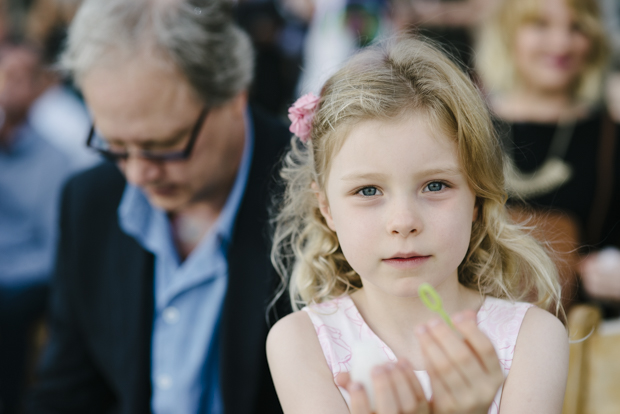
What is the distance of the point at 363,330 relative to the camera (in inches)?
48.5

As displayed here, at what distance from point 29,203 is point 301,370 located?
95.5 inches

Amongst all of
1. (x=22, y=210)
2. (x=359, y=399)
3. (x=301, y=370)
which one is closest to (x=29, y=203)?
(x=22, y=210)

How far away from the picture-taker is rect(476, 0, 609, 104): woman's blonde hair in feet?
7.89

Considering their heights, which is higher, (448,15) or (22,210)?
(448,15)

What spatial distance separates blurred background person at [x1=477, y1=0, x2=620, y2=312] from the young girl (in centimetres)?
107

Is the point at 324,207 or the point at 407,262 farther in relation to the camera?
the point at 324,207

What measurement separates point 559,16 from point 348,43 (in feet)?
3.72

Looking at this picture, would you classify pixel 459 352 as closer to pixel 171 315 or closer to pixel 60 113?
pixel 171 315

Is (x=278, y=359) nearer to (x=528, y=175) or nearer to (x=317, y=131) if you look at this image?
(x=317, y=131)

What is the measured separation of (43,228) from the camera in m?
3.11

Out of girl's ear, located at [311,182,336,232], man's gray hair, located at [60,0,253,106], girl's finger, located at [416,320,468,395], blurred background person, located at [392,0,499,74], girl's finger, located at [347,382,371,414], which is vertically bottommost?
girl's finger, located at [347,382,371,414]

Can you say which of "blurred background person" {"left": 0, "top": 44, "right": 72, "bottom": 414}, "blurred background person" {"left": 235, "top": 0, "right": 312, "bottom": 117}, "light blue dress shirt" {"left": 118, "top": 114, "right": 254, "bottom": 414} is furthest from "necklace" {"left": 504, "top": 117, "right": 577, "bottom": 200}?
"blurred background person" {"left": 0, "top": 44, "right": 72, "bottom": 414}

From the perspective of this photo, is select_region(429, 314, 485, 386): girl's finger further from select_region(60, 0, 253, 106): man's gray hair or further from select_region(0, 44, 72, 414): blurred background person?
select_region(0, 44, 72, 414): blurred background person

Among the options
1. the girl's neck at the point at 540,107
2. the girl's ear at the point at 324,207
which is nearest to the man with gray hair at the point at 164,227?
the girl's ear at the point at 324,207
